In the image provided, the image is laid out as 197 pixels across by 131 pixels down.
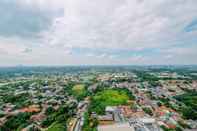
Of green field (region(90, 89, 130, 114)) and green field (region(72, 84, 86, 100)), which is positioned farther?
green field (region(72, 84, 86, 100))

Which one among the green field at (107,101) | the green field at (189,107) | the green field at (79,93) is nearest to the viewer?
the green field at (189,107)

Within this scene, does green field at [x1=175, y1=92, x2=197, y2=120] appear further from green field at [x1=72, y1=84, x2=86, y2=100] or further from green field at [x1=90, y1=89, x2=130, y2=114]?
A: green field at [x1=72, y1=84, x2=86, y2=100]

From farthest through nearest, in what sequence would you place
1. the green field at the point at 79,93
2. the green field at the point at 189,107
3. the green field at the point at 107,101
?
the green field at the point at 79,93 → the green field at the point at 107,101 → the green field at the point at 189,107

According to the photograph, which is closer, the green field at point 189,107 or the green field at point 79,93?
the green field at point 189,107

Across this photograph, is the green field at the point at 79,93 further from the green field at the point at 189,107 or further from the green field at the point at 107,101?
the green field at the point at 189,107

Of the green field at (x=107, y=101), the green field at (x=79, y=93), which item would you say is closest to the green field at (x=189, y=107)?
the green field at (x=107, y=101)

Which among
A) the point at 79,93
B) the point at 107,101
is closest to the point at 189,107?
the point at 107,101

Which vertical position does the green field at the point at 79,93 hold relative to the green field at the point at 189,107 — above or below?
above

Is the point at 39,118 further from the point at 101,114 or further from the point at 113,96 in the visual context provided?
the point at 113,96

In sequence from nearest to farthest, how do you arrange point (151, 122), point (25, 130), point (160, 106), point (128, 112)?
point (25, 130) < point (151, 122) < point (128, 112) < point (160, 106)

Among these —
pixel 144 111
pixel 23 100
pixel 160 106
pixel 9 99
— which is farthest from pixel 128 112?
pixel 9 99

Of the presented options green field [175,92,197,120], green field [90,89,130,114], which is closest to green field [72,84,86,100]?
green field [90,89,130,114]
